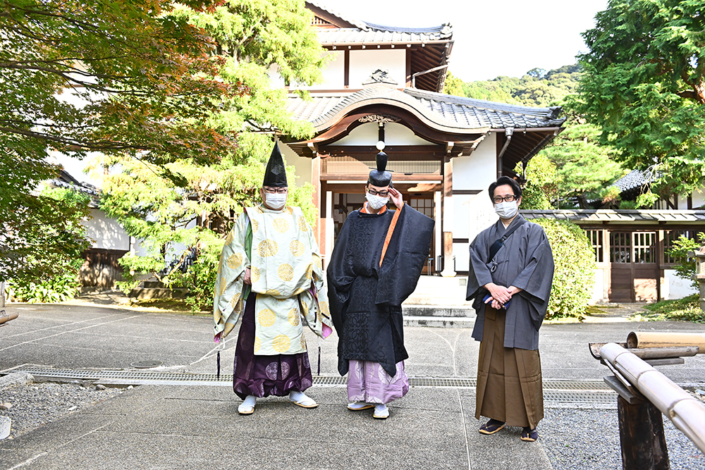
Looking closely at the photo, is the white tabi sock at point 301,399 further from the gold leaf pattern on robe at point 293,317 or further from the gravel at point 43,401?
the gravel at point 43,401

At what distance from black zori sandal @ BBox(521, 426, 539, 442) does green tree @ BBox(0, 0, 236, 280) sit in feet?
12.1

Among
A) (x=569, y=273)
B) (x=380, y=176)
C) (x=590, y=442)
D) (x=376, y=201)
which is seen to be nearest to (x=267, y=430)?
(x=376, y=201)

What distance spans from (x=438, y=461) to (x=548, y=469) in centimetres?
62

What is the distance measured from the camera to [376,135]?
39.7 feet

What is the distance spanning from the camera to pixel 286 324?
3.86 m

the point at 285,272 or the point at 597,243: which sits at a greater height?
the point at 597,243

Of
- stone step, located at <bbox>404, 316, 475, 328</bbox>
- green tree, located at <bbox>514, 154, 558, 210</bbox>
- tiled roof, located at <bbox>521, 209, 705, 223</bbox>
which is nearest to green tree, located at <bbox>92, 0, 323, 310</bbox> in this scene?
stone step, located at <bbox>404, 316, 475, 328</bbox>

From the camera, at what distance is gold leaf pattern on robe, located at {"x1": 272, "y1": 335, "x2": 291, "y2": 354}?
12.4ft

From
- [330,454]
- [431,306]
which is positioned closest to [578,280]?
[431,306]

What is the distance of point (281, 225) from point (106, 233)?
1300 centimetres

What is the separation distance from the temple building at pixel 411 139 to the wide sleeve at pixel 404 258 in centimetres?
709

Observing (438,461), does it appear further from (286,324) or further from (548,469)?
(286,324)

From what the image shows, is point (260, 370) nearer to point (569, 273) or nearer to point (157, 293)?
point (569, 273)

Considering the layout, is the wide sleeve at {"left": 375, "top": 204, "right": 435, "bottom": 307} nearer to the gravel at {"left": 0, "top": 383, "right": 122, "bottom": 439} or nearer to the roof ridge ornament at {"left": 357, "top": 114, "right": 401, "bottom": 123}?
the gravel at {"left": 0, "top": 383, "right": 122, "bottom": 439}
